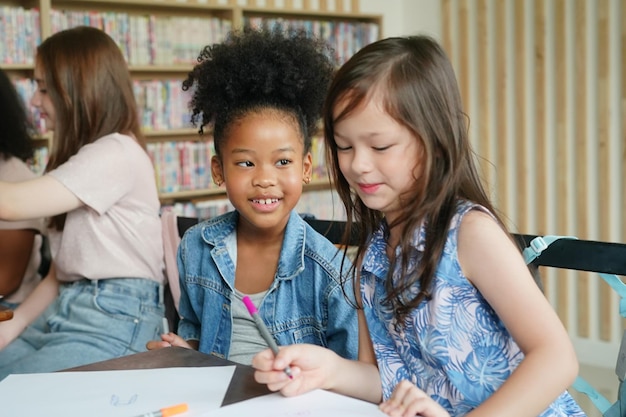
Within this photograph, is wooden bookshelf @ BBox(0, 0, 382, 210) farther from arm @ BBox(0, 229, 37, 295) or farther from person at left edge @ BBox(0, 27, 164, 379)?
person at left edge @ BBox(0, 27, 164, 379)

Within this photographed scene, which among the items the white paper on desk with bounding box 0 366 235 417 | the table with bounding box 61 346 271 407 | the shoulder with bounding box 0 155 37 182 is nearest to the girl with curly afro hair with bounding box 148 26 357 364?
the table with bounding box 61 346 271 407

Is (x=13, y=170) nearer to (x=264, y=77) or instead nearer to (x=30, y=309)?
(x=30, y=309)

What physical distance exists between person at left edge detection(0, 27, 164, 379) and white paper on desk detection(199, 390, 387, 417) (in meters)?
1.08

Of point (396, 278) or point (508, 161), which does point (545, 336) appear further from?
point (508, 161)

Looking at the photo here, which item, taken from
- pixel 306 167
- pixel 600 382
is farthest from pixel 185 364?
pixel 600 382

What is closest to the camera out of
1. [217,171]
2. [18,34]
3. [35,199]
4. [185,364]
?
[185,364]

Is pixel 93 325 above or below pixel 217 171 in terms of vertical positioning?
below

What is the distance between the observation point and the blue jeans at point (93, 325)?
2043mm

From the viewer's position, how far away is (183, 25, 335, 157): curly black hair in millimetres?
1666

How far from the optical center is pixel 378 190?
1.20 m

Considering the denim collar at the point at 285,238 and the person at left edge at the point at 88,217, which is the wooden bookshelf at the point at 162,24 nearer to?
the person at left edge at the point at 88,217

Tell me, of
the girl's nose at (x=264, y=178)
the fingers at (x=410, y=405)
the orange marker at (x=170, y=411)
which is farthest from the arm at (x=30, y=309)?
the fingers at (x=410, y=405)

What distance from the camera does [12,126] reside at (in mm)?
2691

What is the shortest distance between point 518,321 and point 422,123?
0.31m
